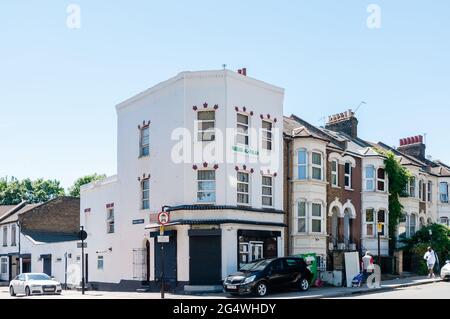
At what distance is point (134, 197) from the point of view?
3186 cm

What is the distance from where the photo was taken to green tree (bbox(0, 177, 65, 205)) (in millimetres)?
81750

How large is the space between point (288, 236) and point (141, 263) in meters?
7.79

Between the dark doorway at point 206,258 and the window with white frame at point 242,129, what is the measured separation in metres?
4.74

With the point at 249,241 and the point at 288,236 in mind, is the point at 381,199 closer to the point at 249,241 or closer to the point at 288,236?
the point at 288,236

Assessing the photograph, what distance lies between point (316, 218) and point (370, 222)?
5.93 m

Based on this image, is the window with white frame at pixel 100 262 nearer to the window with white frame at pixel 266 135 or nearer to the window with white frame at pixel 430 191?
the window with white frame at pixel 266 135

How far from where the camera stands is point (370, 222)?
1448 inches

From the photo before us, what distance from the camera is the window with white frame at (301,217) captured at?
31984 millimetres

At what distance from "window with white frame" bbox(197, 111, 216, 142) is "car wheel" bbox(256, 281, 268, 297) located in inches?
299

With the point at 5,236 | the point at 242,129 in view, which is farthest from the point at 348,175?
the point at 5,236

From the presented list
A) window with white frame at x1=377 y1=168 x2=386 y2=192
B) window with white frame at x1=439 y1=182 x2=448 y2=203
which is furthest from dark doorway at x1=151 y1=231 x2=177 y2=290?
window with white frame at x1=439 y1=182 x2=448 y2=203

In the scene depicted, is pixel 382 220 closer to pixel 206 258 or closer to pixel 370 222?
pixel 370 222

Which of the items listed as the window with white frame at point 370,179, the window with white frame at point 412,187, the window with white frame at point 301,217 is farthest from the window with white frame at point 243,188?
the window with white frame at point 412,187

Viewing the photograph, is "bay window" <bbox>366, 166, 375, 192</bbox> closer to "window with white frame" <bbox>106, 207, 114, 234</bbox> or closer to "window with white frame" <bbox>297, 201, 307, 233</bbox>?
"window with white frame" <bbox>297, 201, 307, 233</bbox>
